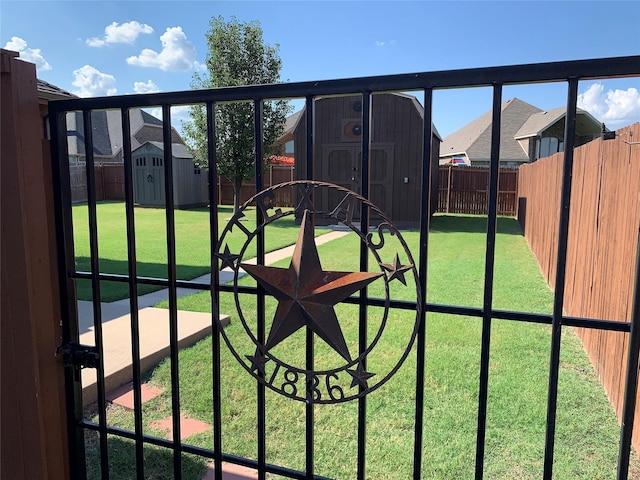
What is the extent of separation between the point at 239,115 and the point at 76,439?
13.0m

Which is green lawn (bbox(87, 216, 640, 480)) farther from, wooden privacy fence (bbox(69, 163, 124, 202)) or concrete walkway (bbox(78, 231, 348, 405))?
wooden privacy fence (bbox(69, 163, 124, 202))

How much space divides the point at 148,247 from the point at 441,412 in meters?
7.25

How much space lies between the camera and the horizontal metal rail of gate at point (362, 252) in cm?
110

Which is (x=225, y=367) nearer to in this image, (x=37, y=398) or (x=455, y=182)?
(x=37, y=398)

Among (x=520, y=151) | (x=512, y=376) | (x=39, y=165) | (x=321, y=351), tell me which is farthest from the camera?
(x=520, y=151)

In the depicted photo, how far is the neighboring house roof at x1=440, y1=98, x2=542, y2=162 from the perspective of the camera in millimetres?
24312

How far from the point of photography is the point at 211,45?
1437cm

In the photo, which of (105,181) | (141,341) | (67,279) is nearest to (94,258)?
(67,279)

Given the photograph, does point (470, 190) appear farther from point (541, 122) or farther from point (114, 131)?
point (114, 131)

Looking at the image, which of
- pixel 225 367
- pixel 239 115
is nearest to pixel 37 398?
pixel 225 367

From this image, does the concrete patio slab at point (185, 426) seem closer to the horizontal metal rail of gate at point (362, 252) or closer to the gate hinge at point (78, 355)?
the horizontal metal rail of gate at point (362, 252)

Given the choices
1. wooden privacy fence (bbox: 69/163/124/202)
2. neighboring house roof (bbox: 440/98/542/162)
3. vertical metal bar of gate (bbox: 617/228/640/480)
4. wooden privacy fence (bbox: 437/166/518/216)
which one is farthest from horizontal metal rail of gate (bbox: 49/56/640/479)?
neighboring house roof (bbox: 440/98/542/162)

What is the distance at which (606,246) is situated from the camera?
3283 mm

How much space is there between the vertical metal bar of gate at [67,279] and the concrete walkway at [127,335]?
99 centimetres
